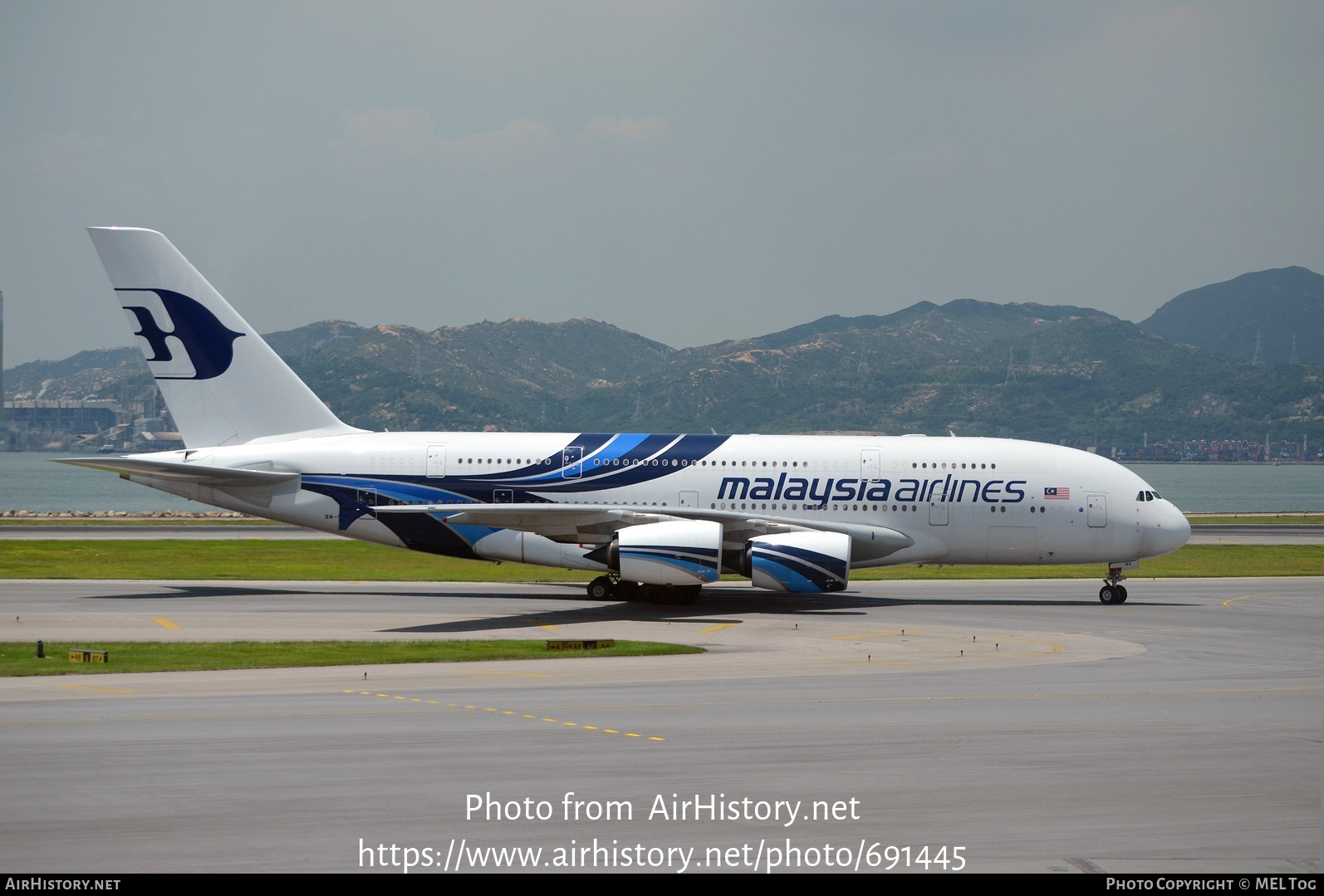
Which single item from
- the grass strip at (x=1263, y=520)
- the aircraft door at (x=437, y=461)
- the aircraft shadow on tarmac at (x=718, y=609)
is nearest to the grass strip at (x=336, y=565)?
the aircraft shadow on tarmac at (x=718, y=609)

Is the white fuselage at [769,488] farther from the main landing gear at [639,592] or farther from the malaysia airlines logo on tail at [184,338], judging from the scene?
the malaysia airlines logo on tail at [184,338]

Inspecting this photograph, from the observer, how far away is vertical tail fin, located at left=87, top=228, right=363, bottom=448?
4122 cm

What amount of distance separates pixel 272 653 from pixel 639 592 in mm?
15334

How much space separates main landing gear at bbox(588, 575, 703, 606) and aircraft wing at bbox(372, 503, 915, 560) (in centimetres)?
211

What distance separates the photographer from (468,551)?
39000 mm

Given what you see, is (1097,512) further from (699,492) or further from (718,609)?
(699,492)

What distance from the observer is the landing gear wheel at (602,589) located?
39.7 m

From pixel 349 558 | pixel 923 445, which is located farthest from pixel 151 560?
pixel 923 445

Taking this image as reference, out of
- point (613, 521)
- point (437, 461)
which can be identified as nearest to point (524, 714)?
point (613, 521)

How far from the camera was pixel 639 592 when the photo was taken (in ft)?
130

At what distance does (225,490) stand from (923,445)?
73.2 ft

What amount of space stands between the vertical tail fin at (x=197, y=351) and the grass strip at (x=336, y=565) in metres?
6.21

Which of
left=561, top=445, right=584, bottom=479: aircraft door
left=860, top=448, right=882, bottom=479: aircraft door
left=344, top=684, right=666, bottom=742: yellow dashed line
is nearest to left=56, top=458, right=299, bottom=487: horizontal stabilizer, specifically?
left=561, top=445, right=584, bottom=479: aircraft door

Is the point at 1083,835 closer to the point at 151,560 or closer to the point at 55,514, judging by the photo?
the point at 151,560
